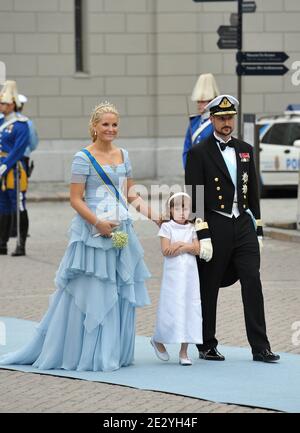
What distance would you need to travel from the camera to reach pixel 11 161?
15562 mm

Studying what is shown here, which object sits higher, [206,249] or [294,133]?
[206,249]

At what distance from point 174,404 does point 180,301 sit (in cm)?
134

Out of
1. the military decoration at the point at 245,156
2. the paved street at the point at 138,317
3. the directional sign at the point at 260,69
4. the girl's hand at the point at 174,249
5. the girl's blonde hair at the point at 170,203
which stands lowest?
the paved street at the point at 138,317

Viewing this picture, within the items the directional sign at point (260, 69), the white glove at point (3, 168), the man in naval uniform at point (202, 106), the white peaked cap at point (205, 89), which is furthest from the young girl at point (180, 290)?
the directional sign at point (260, 69)

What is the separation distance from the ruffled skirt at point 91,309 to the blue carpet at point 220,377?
0.12m

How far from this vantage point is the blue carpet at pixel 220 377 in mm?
A: 7723

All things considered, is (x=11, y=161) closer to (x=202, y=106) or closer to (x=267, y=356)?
(x=202, y=106)

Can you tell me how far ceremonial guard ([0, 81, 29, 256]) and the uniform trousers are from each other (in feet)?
22.3

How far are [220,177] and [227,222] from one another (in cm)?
31

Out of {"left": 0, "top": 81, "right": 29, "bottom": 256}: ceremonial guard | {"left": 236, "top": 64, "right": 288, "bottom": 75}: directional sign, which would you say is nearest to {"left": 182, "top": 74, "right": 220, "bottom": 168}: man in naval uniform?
{"left": 0, "top": 81, "right": 29, "bottom": 256}: ceremonial guard

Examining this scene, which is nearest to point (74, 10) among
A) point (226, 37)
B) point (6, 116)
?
point (226, 37)

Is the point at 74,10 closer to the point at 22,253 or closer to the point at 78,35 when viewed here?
the point at 78,35

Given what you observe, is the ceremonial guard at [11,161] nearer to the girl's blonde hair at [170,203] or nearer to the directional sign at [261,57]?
the directional sign at [261,57]

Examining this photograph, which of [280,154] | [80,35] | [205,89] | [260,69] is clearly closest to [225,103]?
[205,89]
